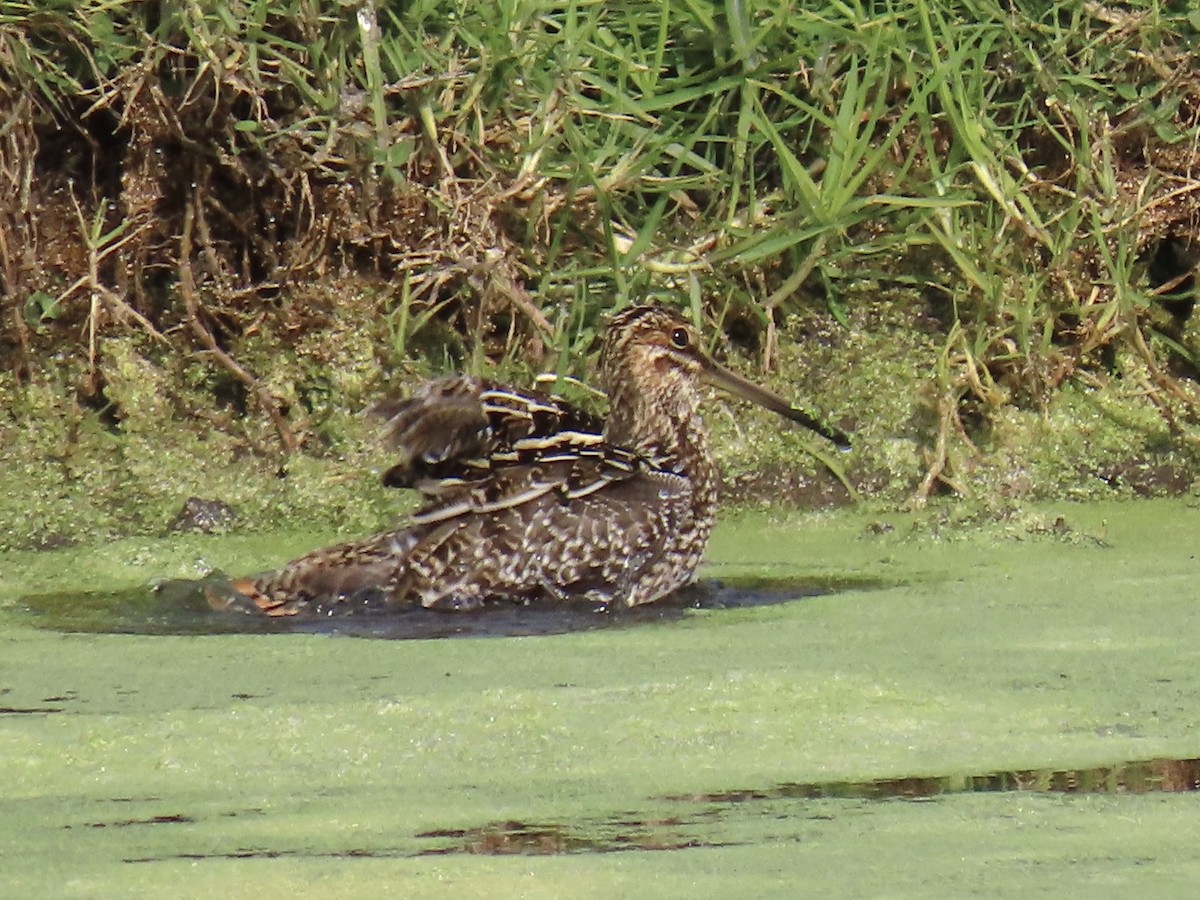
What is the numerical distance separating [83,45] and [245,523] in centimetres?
121

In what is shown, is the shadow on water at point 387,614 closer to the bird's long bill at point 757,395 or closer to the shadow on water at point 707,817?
the bird's long bill at point 757,395

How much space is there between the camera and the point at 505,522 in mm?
5004

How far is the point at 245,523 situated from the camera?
18.4ft

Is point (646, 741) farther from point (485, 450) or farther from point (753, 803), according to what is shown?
point (485, 450)

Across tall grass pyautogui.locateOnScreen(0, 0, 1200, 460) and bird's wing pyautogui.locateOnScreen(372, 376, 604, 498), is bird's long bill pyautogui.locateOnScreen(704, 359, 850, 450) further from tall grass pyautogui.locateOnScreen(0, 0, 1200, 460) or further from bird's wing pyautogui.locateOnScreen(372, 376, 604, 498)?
bird's wing pyautogui.locateOnScreen(372, 376, 604, 498)

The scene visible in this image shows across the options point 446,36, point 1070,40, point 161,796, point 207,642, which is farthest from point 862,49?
point 161,796

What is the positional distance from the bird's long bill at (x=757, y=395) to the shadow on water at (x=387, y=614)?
2.03 ft

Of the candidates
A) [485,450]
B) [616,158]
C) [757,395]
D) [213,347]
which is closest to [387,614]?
[485,450]

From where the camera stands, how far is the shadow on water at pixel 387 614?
469 cm

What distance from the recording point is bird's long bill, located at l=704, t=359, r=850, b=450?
18.2 ft

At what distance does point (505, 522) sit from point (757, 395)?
2.82 ft

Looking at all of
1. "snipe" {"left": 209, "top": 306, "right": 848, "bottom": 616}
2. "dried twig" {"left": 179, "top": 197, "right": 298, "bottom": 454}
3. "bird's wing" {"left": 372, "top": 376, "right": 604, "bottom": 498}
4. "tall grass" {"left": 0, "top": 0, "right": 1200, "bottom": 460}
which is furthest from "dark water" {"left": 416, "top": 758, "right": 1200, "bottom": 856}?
"dried twig" {"left": 179, "top": 197, "right": 298, "bottom": 454}

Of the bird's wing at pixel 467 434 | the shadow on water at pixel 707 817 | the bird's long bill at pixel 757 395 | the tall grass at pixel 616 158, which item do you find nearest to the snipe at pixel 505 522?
the bird's wing at pixel 467 434

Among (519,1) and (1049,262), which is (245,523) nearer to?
(519,1)
